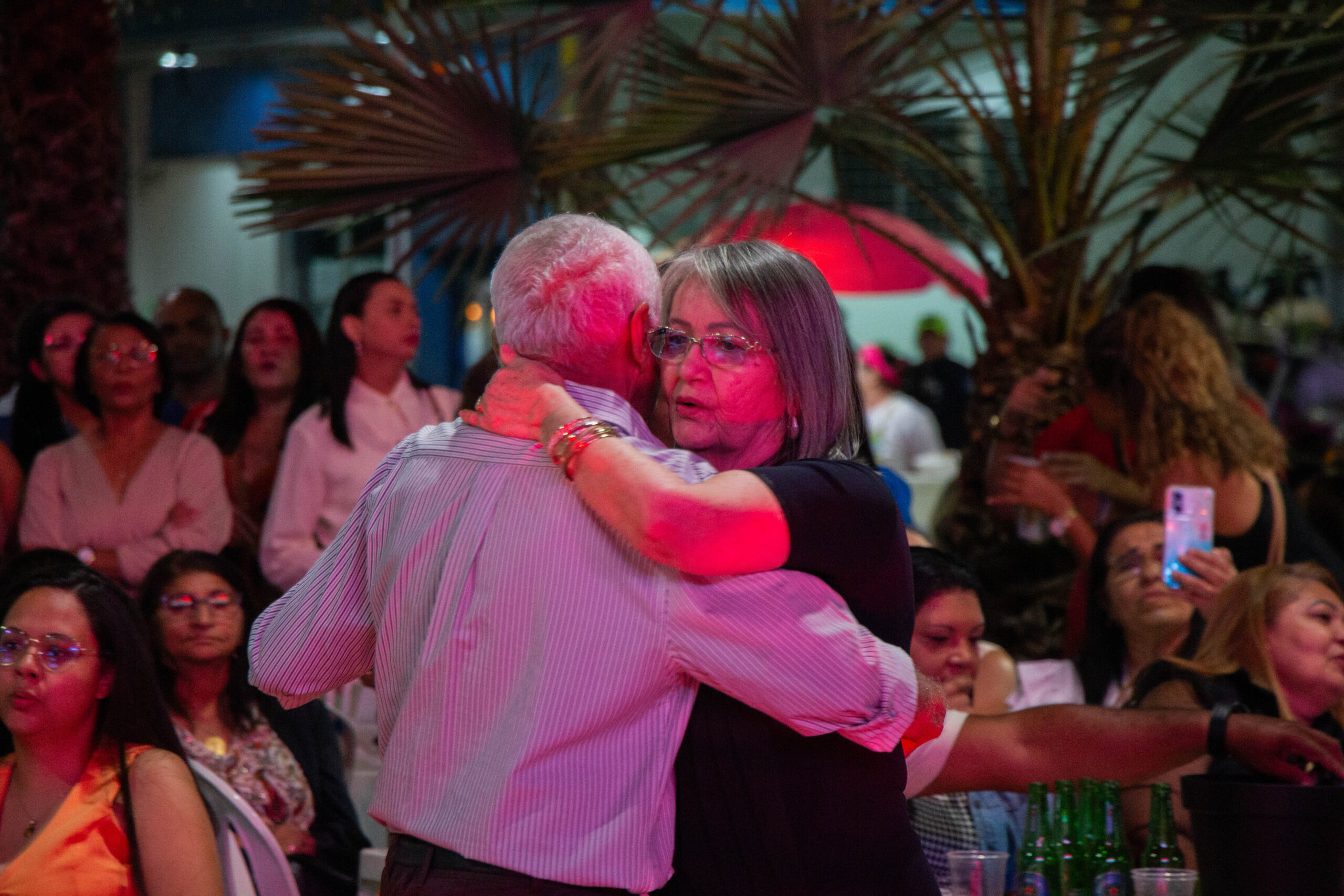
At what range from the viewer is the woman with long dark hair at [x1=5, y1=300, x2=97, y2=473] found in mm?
4824

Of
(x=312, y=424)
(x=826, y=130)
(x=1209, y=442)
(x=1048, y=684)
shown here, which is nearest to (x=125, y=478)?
(x=312, y=424)

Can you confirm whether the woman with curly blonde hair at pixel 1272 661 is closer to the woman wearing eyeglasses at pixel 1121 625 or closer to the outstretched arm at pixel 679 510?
the woman wearing eyeglasses at pixel 1121 625

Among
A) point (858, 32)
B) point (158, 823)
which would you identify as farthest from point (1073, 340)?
point (158, 823)

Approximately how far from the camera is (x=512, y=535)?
1.69 meters

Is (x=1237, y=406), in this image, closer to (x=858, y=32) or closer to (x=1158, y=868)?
(x=858, y=32)

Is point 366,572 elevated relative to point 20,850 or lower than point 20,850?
elevated

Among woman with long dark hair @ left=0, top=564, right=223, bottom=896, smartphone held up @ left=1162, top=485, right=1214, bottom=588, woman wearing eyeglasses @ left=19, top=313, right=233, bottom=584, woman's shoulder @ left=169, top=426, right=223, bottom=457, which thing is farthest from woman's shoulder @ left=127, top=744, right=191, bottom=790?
smartphone held up @ left=1162, top=485, right=1214, bottom=588

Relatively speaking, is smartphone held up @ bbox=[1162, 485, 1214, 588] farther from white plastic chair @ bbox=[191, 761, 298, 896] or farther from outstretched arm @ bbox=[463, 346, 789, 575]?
outstretched arm @ bbox=[463, 346, 789, 575]

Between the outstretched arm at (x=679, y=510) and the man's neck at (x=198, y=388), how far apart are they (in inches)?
165

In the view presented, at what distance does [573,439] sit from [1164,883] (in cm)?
111

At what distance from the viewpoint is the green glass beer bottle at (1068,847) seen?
235 centimetres

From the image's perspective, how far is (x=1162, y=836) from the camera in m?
2.44

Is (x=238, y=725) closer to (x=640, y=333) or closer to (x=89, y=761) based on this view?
(x=89, y=761)

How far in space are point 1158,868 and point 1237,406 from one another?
2.29 meters
